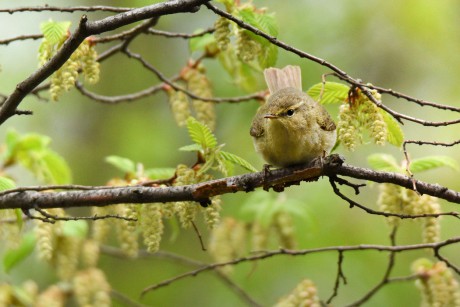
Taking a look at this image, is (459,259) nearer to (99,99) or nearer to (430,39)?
(430,39)

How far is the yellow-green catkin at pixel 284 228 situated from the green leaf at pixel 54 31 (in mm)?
1490

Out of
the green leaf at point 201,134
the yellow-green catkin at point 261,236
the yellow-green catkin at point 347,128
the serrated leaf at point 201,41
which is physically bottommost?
the yellow-green catkin at point 261,236

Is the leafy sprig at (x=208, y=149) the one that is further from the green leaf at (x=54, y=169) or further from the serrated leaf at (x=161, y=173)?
the green leaf at (x=54, y=169)

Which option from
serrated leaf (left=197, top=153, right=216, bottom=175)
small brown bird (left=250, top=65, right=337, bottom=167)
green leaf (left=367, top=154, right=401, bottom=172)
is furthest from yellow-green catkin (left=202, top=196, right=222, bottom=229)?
green leaf (left=367, top=154, right=401, bottom=172)

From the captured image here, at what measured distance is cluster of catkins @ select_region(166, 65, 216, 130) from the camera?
3184mm

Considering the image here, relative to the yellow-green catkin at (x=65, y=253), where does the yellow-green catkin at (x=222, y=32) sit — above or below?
above

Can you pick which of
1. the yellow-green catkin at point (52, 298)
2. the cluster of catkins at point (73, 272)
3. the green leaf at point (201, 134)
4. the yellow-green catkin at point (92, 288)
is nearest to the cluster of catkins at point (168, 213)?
the green leaf at point (201, 134)

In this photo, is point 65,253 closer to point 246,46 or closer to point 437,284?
point 246,46

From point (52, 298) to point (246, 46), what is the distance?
6.03 feet

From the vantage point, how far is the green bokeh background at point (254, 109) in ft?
17.3

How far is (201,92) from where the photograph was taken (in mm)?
3293

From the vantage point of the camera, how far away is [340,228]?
521 centimetres

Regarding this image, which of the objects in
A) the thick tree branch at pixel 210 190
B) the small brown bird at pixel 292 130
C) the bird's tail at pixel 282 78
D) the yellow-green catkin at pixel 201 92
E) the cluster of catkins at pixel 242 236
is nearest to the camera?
the thick tree branch at pixel 210 190

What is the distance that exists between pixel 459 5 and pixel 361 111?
14.1ft
